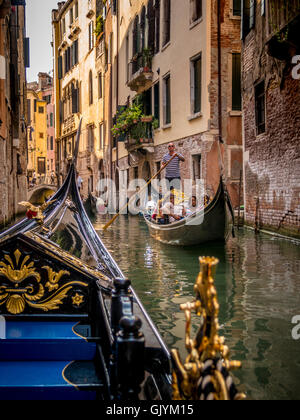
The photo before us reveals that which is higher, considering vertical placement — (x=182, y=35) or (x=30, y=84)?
(x=30, y=84)

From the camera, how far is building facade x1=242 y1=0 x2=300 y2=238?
6.05 metres

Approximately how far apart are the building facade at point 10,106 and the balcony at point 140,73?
2.75 m

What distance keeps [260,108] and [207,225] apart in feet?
10.1

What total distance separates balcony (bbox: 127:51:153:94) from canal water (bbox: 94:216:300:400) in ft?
19.9

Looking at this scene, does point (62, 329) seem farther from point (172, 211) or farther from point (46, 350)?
point (172, 211)

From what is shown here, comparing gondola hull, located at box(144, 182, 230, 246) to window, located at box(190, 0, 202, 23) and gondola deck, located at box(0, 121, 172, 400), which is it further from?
Result: window, located at box(190, 0, 202, 23)

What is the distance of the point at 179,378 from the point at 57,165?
79.1 feet

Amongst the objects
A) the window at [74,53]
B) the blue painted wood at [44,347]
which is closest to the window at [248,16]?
the blue painted wood at [44,347]

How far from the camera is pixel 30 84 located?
37.9 metres

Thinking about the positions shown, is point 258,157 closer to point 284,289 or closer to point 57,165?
point 284,289

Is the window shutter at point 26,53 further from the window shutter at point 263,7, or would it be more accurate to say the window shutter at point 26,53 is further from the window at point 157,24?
the window shutter at point 263,7

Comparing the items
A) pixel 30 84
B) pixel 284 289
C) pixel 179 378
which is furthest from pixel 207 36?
pixel 30 84

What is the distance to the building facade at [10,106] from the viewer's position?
7586mm

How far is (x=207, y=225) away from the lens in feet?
17.8
